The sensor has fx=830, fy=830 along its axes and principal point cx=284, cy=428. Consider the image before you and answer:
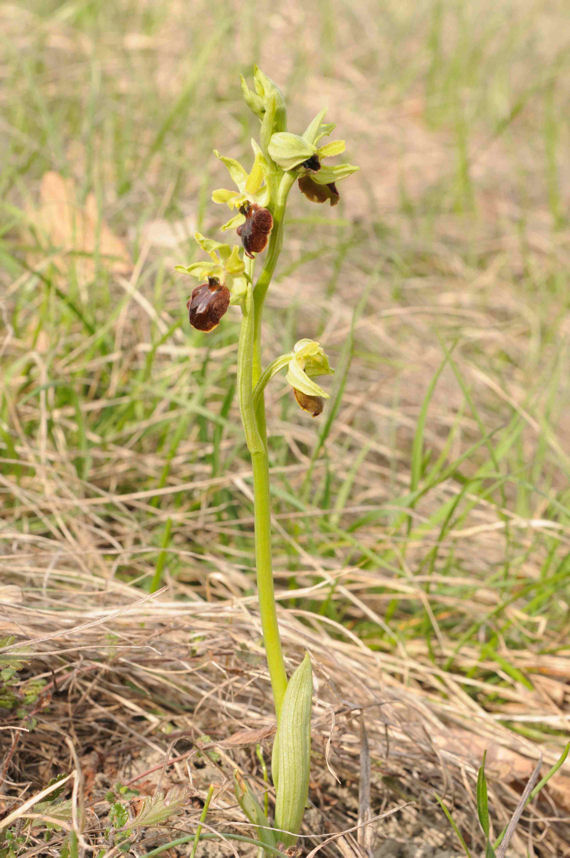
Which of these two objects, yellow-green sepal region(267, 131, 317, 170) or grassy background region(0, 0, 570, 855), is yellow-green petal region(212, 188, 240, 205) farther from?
grassy background region(0, 0, 570, 855)

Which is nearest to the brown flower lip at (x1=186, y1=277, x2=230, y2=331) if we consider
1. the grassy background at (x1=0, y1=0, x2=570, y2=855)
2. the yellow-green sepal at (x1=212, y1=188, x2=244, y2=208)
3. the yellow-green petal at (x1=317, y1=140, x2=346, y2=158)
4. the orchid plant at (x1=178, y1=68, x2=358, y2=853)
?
the orchid plant at (x1=178, y1=68, x2=358, y2=853)

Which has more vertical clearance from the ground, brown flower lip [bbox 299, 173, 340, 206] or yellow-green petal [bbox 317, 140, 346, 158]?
yellow-green petal [bbox 317, 140, 346, 158]

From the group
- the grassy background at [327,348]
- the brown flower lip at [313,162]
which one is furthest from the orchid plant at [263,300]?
the grassy background at [327,348]

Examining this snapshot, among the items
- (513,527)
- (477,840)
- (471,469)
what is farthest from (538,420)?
(477,840)

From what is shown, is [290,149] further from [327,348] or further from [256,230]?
[327,348]

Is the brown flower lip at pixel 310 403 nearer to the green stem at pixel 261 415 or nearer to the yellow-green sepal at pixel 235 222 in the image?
the green stem at pixel 261 415

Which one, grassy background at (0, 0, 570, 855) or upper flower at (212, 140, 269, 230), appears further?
grassy background at (0, 0, 570, 855)
